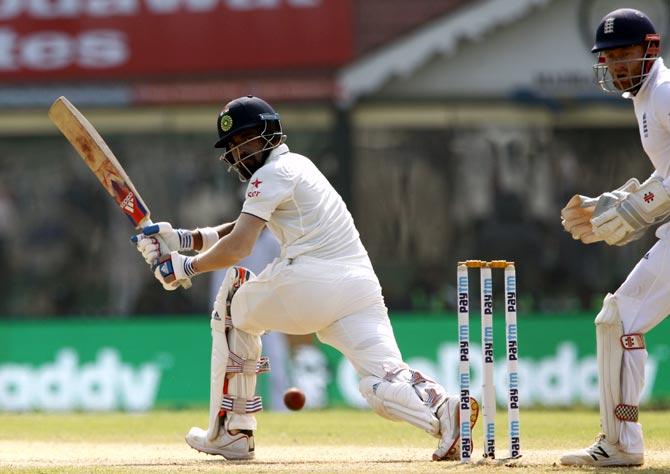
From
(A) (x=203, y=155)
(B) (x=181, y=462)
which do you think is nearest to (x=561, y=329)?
(A) (x=203, y=155)

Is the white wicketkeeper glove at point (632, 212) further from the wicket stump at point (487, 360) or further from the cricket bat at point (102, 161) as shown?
the cricket bat at point (102, 161)

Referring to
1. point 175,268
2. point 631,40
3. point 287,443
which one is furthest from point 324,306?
point 631,40

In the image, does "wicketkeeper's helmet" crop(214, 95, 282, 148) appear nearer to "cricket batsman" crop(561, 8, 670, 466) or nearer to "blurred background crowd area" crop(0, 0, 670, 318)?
"cricket batsman" crop(561, 8, 670, 466)

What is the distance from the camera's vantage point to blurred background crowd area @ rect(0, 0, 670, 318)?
16125 mm

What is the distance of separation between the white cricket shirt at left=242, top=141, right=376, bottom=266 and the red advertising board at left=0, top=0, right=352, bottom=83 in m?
9.05

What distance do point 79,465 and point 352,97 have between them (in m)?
9.59

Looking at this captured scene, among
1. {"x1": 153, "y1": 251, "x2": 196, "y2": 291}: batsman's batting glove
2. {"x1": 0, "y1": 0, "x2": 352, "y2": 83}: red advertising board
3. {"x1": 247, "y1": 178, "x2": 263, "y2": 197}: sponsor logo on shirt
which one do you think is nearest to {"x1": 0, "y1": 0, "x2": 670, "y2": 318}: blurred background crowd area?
{"x1": 0, "y1": 0, "x2": 352, "y2": 83}: red advertising board

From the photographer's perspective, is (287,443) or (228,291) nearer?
(228,291)

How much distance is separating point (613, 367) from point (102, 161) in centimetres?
290

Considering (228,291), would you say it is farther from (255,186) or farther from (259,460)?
(259,460)

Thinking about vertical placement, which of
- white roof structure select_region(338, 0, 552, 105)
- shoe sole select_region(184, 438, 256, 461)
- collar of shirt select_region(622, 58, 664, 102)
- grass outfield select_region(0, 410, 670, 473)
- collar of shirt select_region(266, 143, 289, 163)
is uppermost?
white roof structure select_region(338, 0, 552, 105)

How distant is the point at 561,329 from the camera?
42.9 feet

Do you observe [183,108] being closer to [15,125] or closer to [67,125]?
[15,125]

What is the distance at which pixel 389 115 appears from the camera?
1653 centimetres
